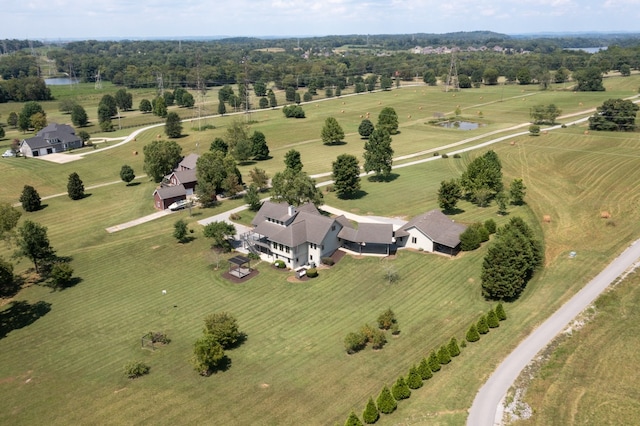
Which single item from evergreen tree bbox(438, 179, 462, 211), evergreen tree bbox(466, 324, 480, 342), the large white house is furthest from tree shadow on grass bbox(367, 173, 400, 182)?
evergreen tree bbox(466, 324, 480, 342)

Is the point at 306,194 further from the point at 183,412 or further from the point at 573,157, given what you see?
the point at 573,157

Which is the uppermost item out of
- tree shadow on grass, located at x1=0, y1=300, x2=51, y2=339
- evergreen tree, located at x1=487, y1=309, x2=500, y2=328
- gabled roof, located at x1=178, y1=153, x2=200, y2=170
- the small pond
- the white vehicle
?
gabled roof, located at x1=178, y1=153, x2=200, y2=170

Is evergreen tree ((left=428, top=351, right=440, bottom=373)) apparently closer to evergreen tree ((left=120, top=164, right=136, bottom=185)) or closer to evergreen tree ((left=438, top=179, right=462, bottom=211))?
evergreen tree ((left=438, top=179, right=462, bottom=211))

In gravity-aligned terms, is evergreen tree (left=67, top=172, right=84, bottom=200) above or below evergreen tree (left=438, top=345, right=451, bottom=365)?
above

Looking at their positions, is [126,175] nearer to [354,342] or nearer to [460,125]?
[354,342]

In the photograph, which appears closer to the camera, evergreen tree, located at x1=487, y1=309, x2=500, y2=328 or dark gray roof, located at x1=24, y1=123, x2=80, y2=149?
evergreen tree, located at x1=487, y1=309, x2=500, y2=328

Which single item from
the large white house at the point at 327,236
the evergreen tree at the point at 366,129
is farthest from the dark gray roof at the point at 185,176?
the evergreen tree at the point at 366,129
